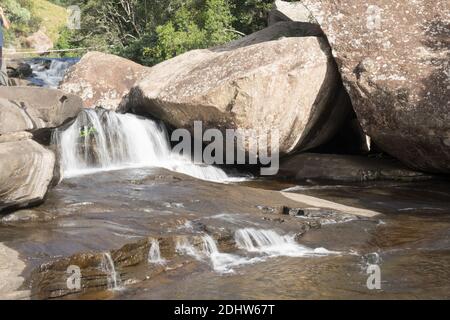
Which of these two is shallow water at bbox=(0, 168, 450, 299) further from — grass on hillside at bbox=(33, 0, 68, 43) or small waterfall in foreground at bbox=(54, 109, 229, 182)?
grass on hillside at bbox=(33, 0, 68, 43)

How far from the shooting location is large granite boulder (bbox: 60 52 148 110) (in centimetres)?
1650

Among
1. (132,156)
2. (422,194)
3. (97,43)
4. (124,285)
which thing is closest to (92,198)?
(124,285)

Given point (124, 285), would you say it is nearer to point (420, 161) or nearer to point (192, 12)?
point (420, 161)

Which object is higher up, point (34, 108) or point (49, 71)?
point (49, 71)

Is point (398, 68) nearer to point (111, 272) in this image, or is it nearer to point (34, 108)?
point (34, 108)

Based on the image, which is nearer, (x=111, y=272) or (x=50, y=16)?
(x=111, y=272)

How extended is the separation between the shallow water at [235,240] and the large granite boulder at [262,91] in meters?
1.90

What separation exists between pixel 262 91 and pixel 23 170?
5404 mm

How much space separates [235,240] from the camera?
774 cm

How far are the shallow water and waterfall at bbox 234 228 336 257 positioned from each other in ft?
0.11

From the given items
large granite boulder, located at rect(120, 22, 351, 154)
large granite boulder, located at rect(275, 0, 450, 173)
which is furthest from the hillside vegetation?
large granite boulder, located at rect(275, 0, 450, 173)

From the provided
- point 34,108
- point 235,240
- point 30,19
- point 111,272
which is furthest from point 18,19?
point 111,272

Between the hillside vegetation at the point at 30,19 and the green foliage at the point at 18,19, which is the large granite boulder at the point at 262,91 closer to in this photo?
the hillside vegetation at the point at 30,19
